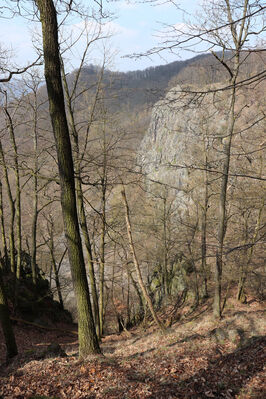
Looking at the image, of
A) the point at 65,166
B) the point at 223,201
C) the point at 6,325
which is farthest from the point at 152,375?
the point at 223,201

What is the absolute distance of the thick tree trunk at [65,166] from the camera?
16.4ft

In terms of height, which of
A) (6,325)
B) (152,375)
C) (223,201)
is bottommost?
(6,325)

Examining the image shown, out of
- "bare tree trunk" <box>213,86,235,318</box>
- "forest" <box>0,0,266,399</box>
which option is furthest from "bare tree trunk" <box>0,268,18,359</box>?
"bare tree trunk" <box>213,86,235,318</box>

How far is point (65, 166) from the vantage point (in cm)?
526

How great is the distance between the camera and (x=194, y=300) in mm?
14664

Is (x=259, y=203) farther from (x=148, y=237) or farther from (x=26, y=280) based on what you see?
(x=26, y=280)

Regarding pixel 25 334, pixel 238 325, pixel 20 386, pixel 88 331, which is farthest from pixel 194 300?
pixel 20 386

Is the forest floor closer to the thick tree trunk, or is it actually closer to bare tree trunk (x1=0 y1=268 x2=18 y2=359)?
bare tree trunk (x1=0 y1=268 x2=18 y2=359)

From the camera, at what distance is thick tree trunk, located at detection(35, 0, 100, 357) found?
500 cm

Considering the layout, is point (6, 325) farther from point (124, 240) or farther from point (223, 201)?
point (223, 201)

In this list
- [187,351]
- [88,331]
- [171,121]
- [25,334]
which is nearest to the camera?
[88,331]

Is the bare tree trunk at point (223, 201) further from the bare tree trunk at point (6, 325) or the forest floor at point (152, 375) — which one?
the bare tree trunk at point (6, 325)

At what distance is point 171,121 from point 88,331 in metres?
50.3

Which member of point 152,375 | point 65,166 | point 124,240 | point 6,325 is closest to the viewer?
point 152,375
